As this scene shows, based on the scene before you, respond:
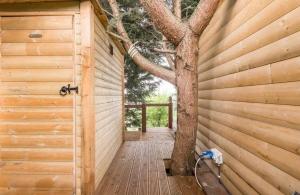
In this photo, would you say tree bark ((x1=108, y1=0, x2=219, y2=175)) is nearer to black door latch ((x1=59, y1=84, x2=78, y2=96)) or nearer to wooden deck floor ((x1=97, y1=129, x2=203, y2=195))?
wooden deck floor ((x1=97, y1=129, x2=203, y2=195))

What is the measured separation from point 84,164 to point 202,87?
8.60ft

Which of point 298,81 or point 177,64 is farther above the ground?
point 177,64

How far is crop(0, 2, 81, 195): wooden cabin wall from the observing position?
299 centimetres

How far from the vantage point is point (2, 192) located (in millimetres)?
3016

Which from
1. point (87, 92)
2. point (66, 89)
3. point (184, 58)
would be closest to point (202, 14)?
point (184, 58)

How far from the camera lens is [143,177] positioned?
3.81m

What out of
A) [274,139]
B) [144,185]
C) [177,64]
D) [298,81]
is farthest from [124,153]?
[298,81]

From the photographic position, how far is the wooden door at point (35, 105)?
2994 mm

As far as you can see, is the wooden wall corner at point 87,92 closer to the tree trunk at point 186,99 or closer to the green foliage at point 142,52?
the tree trunk at point 186,99

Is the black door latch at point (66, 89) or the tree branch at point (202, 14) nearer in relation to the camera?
the black door latch at point (66, 89)

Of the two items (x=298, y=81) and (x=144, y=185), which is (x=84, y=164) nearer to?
(x=144, y=185)

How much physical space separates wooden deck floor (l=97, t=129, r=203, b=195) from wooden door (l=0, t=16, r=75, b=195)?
2.35ft

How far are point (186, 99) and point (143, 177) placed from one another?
1255 mm

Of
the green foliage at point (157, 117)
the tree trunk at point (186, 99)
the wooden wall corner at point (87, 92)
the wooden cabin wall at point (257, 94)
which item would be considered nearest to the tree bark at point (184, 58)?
the tree trunk at point (186, 99)
